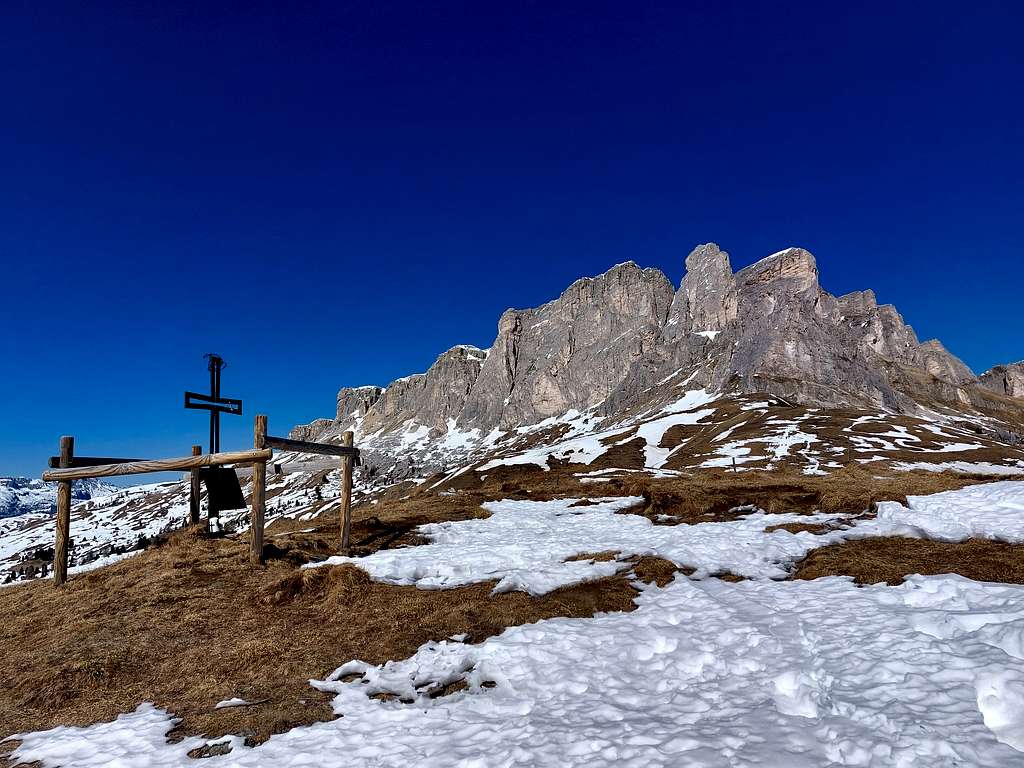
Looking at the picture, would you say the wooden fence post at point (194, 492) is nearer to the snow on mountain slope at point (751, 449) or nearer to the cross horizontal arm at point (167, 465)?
the cross horizontal arm at point (167, 465)

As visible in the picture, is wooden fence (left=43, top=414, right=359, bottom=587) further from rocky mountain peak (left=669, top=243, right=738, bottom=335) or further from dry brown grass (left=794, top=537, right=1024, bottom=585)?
rocky mountain peak (left=669, top=243, right=738, bottom=335)

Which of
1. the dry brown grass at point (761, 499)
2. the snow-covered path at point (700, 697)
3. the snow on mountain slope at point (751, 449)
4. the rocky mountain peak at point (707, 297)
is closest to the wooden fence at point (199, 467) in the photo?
the snow on mountain slope at point (751, 449)

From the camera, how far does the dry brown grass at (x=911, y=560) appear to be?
9.91 metres

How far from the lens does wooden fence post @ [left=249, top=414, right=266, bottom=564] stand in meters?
14.3

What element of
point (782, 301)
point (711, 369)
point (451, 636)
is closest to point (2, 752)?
point (451, 636)

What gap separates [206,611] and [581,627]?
319 inches

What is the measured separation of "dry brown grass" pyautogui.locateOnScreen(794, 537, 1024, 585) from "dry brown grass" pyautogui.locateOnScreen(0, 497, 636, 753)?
180 inches

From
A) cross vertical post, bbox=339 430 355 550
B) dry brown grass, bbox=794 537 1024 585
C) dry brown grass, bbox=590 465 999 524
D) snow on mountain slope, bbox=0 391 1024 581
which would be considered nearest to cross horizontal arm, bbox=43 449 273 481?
cross vertical post, bbox=339 430 355 550

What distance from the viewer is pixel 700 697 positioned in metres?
6.68

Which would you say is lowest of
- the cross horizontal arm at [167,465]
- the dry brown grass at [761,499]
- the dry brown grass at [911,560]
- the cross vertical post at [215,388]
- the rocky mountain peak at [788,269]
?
the dry brown grass at [911,560]

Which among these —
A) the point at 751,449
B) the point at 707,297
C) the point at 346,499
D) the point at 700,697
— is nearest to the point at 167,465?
the point at 346,499

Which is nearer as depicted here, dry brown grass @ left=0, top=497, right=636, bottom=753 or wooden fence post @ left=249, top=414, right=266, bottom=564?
dry brown grass @ left=0, top=497, right=636, bottom=753

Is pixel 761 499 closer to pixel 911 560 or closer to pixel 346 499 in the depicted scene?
pixel 911 560

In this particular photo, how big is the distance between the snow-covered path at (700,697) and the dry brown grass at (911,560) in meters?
1.08
